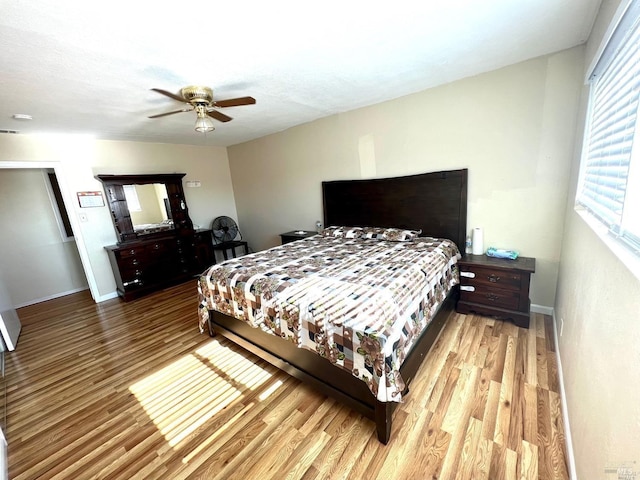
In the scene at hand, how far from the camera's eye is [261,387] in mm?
1938

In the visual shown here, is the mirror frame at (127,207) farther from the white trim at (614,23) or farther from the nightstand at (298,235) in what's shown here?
the white trim at (614,23)

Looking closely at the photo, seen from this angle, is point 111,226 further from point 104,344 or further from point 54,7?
point 54,7

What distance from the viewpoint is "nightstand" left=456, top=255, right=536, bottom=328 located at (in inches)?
91.0

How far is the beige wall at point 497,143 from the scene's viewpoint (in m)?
2.24

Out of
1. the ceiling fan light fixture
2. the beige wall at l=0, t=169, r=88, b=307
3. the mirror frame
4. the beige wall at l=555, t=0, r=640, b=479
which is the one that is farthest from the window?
the beige wall at l=0, t=169, r=88, b=307

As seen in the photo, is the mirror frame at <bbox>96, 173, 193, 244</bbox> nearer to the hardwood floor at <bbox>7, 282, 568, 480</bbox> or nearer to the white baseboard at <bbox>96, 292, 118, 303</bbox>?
the white baseboard at <bbox>96, 292, 118, 303</bbox>

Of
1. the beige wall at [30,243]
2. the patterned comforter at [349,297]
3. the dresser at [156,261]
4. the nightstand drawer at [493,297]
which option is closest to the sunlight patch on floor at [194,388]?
the patterned comforter at [349,297]

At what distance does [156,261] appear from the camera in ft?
13.4

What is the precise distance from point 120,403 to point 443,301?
8.74ft

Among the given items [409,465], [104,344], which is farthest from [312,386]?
[104,344]

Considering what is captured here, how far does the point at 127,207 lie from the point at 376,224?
12.3ft

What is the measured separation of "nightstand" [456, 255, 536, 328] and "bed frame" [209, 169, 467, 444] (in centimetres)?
16

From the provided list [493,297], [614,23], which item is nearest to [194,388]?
[493,297]

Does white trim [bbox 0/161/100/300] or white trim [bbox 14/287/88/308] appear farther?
white trim [bbox 14/287/88/308]
